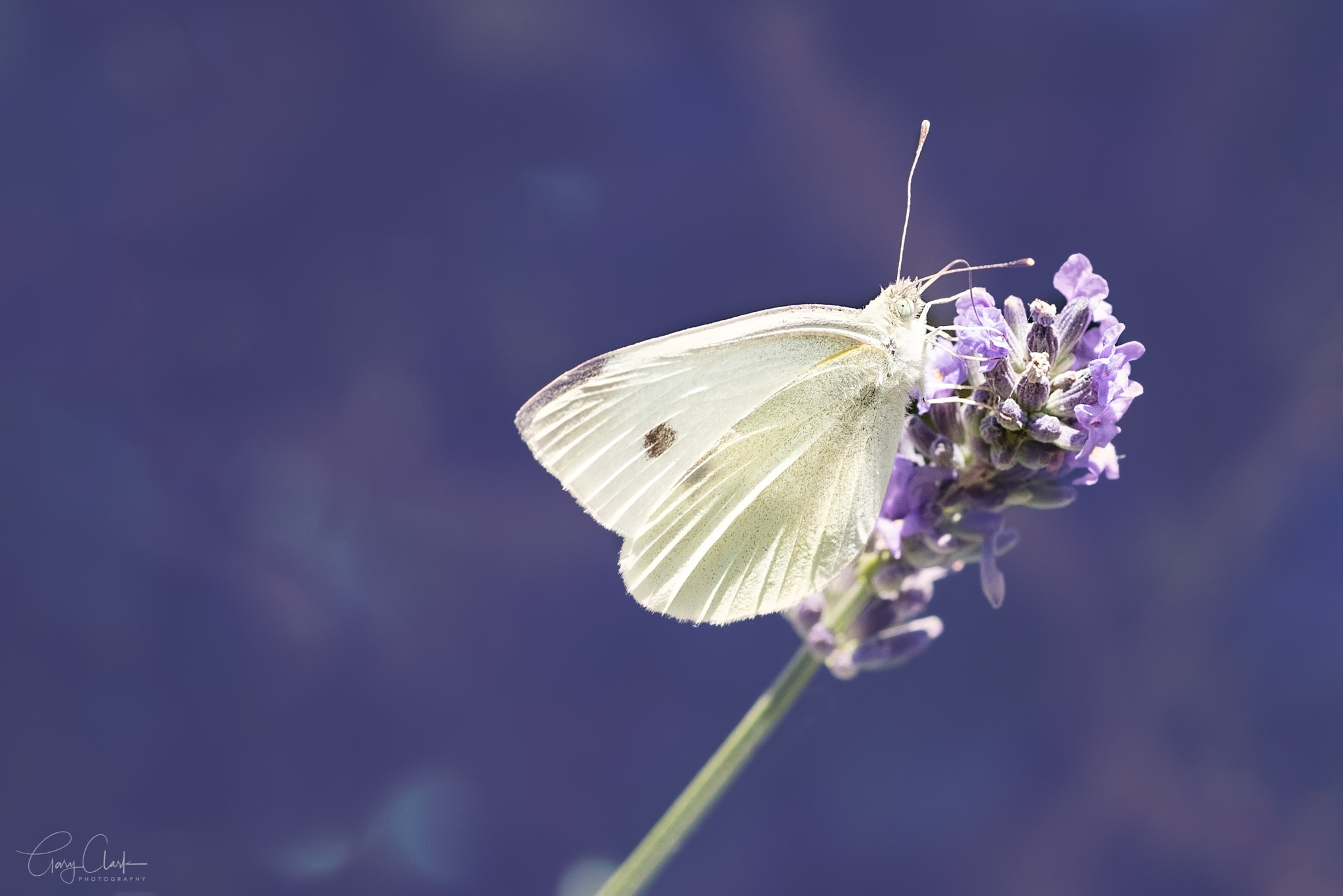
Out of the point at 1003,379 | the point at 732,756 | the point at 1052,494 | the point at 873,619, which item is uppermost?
the point at 1003,379

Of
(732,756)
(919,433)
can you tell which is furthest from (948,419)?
(732,756)

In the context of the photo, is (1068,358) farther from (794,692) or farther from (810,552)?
(794,692)

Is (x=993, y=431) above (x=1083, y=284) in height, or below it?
below

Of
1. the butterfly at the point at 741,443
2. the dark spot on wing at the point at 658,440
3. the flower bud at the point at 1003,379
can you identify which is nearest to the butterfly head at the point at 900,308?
the butterfly at the point at 741,443

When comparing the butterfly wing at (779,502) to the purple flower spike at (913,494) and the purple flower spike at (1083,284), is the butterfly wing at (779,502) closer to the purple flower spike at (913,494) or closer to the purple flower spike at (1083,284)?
the purple flower spike at (913,494)

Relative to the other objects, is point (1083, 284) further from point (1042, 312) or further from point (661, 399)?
point (661, 399)

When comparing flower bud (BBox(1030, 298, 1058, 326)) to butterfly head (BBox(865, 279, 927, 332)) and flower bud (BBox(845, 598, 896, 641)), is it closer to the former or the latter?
butterfly head (BBox(865, 279, 927, 332))
